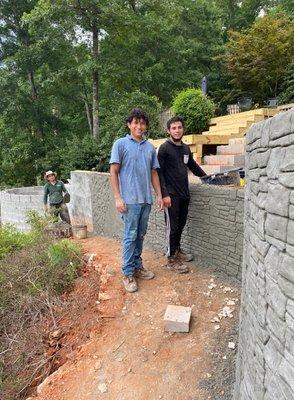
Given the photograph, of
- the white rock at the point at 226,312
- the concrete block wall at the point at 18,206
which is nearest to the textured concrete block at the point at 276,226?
the white rock at the point at 226,312

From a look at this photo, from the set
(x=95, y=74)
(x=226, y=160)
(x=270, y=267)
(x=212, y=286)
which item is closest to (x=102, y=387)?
(x=212, y=286)

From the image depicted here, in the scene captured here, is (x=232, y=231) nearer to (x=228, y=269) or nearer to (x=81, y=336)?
(x=228, y=269)

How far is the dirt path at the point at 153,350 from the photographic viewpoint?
8.79 ft

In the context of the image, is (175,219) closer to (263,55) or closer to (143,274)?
(143,274)

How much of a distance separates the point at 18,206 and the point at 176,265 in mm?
6433

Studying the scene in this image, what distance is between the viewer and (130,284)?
3.68 meters

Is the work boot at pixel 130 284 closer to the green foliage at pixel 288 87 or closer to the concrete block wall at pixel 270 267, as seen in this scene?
the concrete block wall at pixel 270 267

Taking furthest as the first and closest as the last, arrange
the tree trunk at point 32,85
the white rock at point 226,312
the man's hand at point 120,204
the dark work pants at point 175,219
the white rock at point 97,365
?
the tree trunk at point 32,85 → the dark work pants at point 175,219 → the man's hand at point 120,204 → the white rock at point 226,312 → the white rock at point 97,365

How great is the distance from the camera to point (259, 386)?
186 cm

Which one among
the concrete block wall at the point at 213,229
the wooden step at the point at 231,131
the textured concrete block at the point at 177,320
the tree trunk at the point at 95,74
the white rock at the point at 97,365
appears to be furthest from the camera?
the tree trunk at the point at 95,74

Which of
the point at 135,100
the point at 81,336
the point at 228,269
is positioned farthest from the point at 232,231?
the point at 135,100

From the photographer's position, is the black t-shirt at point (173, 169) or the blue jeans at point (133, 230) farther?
the black t-shirt at point (173, 169)

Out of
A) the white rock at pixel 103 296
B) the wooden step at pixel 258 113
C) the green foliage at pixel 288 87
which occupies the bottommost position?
the white rock at pixel 103 296

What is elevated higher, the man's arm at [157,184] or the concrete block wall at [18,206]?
the man's arm at [157,184]
